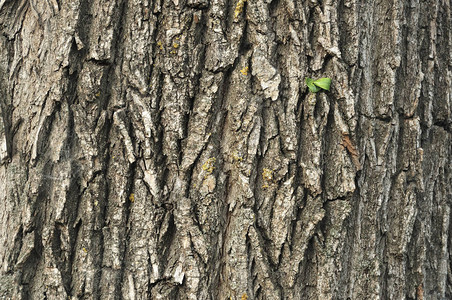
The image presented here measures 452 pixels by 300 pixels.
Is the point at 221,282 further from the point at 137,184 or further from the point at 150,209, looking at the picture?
the point at 137,184

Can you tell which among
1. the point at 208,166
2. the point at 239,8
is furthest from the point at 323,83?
the point at 208,166

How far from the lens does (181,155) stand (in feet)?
6.21

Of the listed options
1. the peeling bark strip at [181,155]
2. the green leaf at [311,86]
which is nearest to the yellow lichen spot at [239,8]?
the peeling bark strip at [181,155]

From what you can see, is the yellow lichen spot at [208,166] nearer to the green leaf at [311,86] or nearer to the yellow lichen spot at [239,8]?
the green leaf at [311,86]

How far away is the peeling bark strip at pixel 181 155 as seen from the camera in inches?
73.3

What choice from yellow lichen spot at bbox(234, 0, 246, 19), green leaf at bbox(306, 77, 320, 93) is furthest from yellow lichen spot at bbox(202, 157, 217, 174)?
yellow lichen spot at bbox(234, 0, 246, 19)

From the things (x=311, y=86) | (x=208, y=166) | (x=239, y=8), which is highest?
(x=239, y=8)

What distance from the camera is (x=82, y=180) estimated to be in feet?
6.18

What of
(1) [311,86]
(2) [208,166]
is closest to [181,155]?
(2) [208,166]

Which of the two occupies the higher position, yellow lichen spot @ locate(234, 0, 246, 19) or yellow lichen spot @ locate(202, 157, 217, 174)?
yellow lichen spot @ locate(234, 0, 246, 19)

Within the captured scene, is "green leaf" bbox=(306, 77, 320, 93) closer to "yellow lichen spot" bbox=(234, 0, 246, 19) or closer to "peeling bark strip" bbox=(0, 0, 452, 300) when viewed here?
A: "peeling bark strip" bbox=(0, 0, 452, 300)

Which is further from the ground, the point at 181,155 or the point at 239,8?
the point at 239,8

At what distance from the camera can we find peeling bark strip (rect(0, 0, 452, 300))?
73.3 inches

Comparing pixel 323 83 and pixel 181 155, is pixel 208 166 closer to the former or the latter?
pixel 181 155
